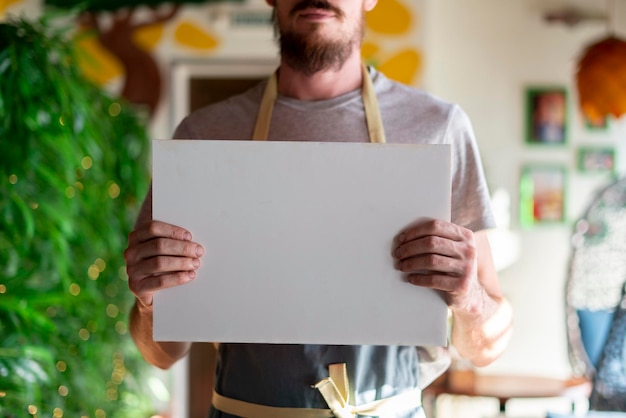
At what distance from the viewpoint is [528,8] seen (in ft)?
16.1

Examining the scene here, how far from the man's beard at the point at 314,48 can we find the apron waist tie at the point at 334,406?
1.61 feet

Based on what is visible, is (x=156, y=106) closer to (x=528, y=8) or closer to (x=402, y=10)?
(x=402, y=10)

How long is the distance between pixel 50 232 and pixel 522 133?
11.1ft

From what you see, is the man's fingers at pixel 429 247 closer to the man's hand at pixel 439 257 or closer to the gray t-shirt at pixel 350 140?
the man's hand at pixel 439 257

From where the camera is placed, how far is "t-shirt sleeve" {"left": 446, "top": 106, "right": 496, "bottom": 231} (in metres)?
1.36

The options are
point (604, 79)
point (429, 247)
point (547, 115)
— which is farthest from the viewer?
point (547, 115)

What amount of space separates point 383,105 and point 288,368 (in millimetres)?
467

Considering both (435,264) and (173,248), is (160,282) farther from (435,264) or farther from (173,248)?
(435,264)

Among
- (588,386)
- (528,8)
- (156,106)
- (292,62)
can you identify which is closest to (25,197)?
(292,62)

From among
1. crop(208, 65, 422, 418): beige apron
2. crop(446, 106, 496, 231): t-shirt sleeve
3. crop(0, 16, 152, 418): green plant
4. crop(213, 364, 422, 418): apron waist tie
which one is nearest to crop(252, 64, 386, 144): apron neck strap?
crop(208, 65, 422, 418): beige apron

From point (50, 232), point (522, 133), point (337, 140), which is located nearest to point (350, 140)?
point (337, 140)

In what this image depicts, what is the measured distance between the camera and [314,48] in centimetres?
135

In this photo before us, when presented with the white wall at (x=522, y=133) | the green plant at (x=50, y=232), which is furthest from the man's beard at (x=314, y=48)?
the white wall at (x=522, y=133)

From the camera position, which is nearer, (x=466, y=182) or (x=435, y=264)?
(x=435, y=264)
